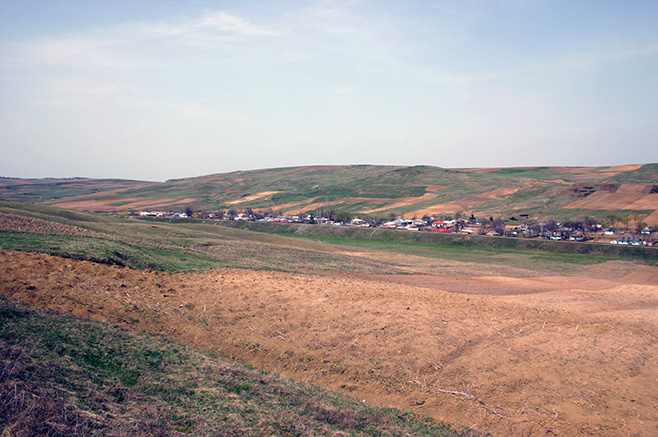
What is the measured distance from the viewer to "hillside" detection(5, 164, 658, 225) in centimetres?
11481

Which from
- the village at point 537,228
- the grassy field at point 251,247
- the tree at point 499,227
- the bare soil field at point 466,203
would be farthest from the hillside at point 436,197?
the grassy field at point 251,247

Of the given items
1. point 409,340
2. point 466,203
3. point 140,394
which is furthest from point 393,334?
point 466,203

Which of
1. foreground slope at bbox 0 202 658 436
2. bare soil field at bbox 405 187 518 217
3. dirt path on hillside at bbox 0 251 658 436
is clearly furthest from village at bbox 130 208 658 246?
dirt path on hillside at bbox 0 251 658 436

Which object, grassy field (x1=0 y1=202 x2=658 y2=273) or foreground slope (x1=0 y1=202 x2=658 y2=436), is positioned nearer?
foreground slope (x1=0 y1=202 x2=658 y2=436)

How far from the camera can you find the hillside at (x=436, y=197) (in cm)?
11481

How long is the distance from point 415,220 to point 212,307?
348ft

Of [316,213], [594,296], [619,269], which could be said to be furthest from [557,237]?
[316,213]

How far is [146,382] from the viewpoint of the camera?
29.7 feet

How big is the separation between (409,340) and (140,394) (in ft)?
27.5

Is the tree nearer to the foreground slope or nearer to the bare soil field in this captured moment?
the bare soil field

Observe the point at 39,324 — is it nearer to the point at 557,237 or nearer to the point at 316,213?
the point at 557,237

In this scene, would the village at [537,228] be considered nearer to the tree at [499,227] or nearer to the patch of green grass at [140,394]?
the tree at [499,227]

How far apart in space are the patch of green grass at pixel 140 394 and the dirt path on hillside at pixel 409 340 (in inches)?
59.8

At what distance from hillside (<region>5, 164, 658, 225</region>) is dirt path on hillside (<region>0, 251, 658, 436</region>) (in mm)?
88648
